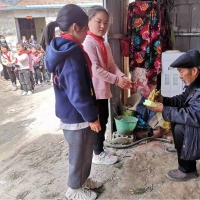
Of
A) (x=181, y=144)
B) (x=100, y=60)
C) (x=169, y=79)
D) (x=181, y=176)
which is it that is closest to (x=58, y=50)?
(x=100, y=60)

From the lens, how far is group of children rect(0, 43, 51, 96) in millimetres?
5953

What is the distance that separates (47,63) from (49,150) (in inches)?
59.1

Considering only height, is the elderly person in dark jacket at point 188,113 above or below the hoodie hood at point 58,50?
below

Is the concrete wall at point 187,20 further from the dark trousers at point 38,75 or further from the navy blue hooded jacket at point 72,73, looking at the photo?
the dark trousers at point 38,75

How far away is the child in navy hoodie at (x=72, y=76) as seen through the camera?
1404 millimetres

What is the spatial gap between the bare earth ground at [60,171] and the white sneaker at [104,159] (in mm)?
49

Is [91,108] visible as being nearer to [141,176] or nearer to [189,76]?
[189,76]

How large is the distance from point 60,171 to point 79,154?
2.32 ft

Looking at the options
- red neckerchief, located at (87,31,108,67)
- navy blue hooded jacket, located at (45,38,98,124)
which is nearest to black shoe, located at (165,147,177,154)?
red neckerchief, located at (87,31,108,67)

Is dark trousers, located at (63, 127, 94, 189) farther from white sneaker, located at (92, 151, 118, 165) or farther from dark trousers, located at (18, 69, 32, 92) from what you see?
dark trousers, located at (18, 69, 32, 92)

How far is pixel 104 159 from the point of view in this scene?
2.30 m

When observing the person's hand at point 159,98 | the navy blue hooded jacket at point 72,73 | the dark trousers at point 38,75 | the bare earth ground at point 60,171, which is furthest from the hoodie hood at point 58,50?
the dark trousers at point 38,75

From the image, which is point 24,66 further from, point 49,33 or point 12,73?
point 49,33

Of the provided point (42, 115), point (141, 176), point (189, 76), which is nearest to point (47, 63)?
point (189, 76)
